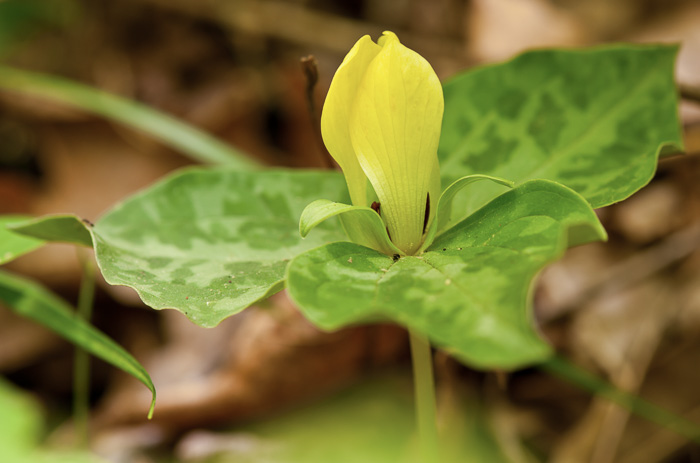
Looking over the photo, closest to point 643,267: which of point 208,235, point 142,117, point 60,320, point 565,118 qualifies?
point 565,118

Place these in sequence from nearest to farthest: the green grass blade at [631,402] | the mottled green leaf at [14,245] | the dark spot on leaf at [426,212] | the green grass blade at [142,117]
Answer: the dark spot on leaf at [426,212]
the mottled green leaf at [14,245]
the green grass blade at [631,402]
the green grass blade at [142,117]

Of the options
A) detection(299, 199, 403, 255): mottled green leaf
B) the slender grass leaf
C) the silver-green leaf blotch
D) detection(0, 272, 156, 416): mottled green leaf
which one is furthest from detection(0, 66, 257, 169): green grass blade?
detection(299, 199, 403, 255): mottled green leaf

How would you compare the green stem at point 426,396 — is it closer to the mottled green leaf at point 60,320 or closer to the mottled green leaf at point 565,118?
the mottled green leaf at point 565,118

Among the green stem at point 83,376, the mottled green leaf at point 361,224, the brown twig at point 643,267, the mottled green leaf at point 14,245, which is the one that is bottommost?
the green stem at point 83,376

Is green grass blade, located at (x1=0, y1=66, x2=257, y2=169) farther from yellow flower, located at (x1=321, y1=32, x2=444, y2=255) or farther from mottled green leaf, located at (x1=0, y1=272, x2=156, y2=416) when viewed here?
yellow flower, located at (x1=321, y1=32, x2=444, y2=255)

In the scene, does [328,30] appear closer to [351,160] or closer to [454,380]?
[454,380]

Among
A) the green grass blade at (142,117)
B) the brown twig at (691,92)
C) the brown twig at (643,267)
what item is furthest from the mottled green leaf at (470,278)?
the green grass blade at (142,117)
